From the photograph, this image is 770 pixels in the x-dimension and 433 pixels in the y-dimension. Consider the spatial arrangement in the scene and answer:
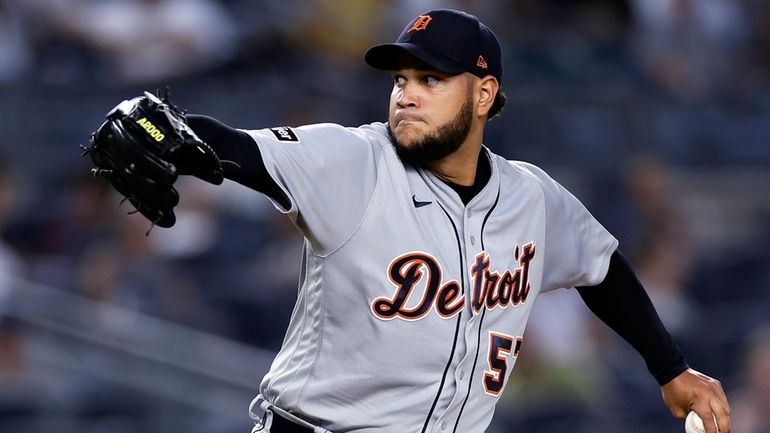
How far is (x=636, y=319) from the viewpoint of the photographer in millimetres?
3100

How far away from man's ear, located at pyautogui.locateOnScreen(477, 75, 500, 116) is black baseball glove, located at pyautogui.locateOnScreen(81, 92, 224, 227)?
2.43 ft

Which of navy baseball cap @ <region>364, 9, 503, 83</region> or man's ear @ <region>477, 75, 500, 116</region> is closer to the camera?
navy baseball cap @ <region>364, 9, 503, 83</region>

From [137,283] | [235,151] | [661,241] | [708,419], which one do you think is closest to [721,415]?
[708,419]

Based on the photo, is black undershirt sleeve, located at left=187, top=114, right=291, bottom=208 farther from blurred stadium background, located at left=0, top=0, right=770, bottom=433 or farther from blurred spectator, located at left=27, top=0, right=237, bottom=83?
blurred spectator, located at left=27, top=0, right=237, bottom=83

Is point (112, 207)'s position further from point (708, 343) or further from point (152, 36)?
point (708, 343)

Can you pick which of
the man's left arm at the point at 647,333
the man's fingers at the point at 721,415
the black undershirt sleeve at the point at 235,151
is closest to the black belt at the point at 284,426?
the black undershirt sleeve at the point at 235,151

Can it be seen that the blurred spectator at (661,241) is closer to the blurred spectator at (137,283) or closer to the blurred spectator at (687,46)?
the blurred spectator at (687,46)

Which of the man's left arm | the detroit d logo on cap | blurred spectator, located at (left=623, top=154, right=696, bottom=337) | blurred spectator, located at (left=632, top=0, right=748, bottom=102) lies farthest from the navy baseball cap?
blurred spectator, located at (left=632, top=0, right=748, bottom=102)

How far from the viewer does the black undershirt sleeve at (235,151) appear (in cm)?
237

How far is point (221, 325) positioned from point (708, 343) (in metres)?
2.35

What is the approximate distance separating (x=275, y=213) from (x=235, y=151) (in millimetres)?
3820

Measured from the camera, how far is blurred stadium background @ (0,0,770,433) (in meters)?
5.11

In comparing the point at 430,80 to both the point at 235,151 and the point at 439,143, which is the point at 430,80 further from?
the point at 235,151

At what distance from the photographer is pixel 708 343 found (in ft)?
20.3
